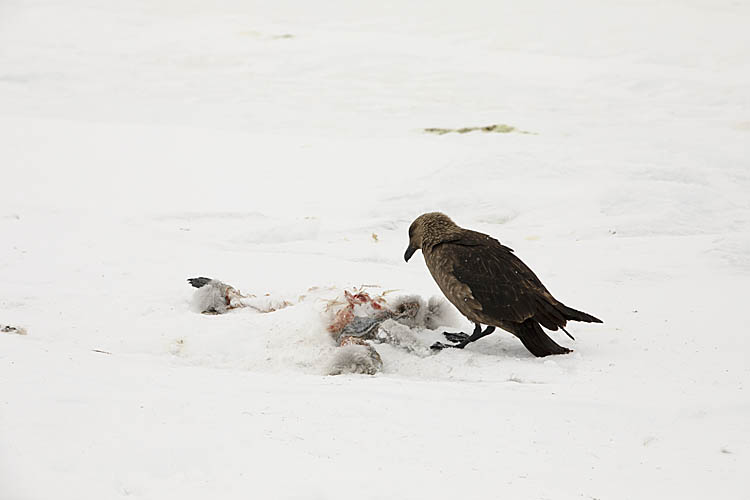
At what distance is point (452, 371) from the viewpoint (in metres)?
3.65

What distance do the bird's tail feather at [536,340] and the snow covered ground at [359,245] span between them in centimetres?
11

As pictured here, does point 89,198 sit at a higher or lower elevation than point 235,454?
lower

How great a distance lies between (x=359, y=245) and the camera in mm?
5613

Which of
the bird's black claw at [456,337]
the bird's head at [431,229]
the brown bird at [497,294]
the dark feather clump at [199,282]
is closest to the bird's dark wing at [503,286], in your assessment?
the brown bird at [497,294]

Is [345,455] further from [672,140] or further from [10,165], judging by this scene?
[672,140]

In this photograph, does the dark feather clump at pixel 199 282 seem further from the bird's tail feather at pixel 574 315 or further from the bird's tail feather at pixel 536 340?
the bird's tail feather at pixel 574 315

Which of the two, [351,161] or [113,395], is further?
[351,161]

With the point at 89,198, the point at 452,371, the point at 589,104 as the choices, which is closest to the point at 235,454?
the point at 452,371

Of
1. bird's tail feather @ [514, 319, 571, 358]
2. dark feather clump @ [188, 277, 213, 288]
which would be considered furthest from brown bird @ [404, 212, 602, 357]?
dark feather clump @ [188, 277, 213, 288]

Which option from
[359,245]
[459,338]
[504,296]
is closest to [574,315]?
[504,296]

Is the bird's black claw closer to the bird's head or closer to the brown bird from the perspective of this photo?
the brown bird

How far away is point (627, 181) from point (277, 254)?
3.22 m

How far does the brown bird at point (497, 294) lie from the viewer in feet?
12.4

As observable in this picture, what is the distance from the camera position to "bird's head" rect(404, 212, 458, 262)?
4.11 m
